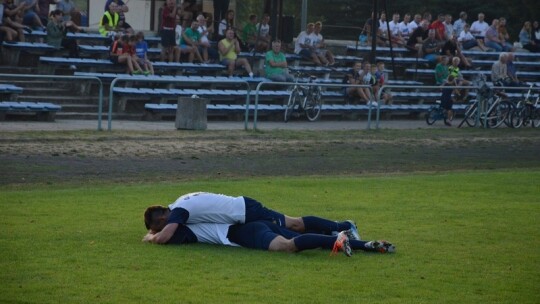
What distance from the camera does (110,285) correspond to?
9.42m

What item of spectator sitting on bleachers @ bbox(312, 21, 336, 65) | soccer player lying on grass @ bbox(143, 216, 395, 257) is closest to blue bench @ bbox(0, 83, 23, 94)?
spectator sitting on bleachers @ bbox(312, 21, 336, 65)

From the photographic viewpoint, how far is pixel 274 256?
11055 mm

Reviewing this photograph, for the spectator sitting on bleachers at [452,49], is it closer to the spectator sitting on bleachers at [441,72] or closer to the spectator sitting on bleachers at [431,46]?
the spectator sitting on bleachers at [431,46]

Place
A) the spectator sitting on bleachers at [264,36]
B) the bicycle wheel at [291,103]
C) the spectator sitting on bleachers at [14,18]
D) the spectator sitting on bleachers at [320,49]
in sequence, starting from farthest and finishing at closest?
the spectator sitting on bleachers at [320,49], the spectator sitting on bleachers at [264,36], the bicycle wheel at [291,103], the spectator sitting on bleachers at [14,18]

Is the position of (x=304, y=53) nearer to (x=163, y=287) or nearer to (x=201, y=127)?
(x=201, y=127)

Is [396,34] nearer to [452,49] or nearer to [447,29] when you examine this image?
[447,29]

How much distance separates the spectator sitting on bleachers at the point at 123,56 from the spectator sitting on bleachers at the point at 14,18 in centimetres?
246

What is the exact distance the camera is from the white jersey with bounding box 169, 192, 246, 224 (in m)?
11.3

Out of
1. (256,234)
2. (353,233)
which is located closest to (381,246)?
(353,233)

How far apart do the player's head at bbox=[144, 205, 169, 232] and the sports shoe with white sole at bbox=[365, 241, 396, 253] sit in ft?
6.99

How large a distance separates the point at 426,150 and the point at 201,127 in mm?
5416

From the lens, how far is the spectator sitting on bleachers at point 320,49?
3525cm

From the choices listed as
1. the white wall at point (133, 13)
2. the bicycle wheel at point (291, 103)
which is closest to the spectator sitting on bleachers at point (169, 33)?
the bicycle wheel at point (291, 103)

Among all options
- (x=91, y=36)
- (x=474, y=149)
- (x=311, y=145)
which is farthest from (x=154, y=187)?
(x=91, y=36)
